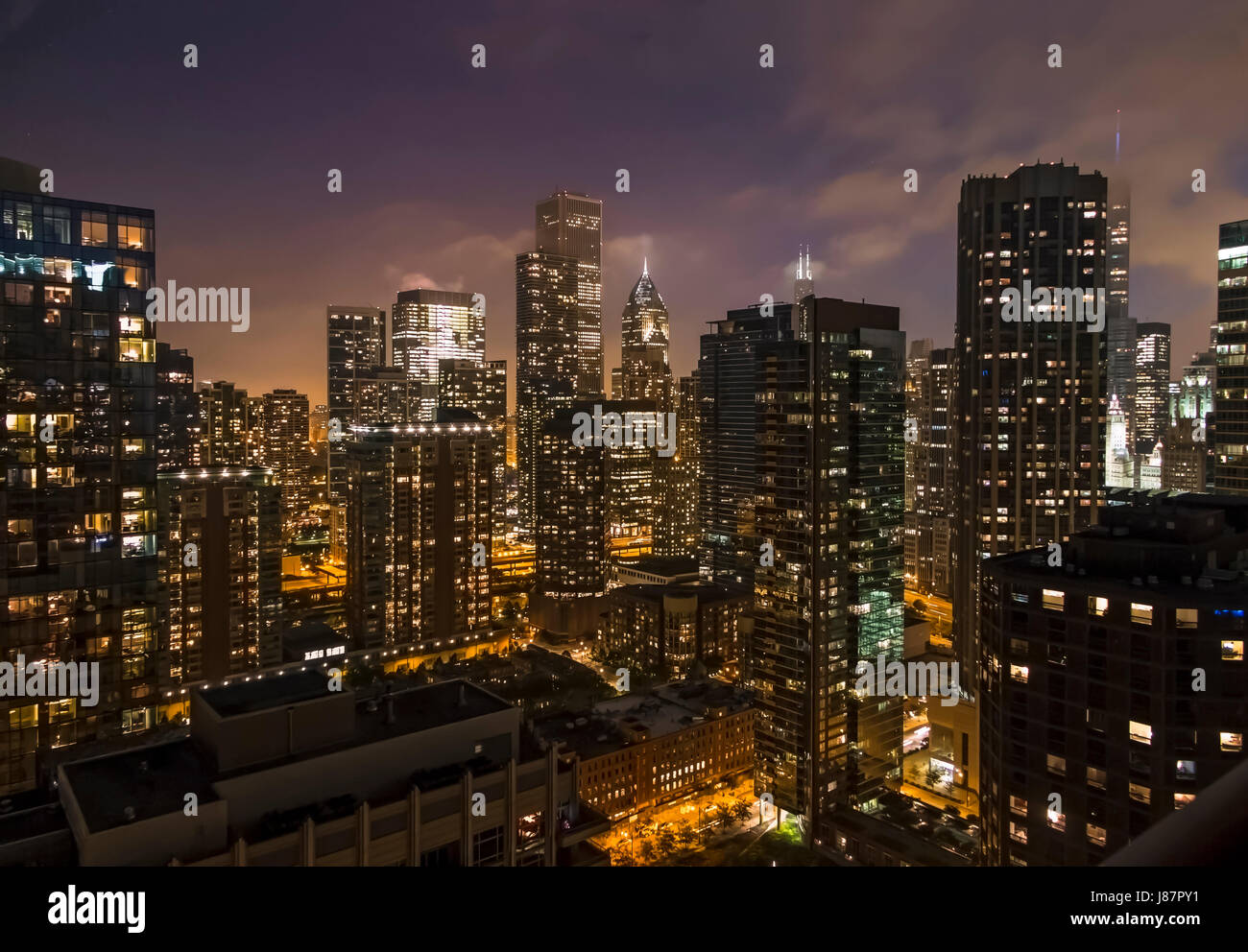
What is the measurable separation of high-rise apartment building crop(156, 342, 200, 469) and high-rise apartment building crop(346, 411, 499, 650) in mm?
21092

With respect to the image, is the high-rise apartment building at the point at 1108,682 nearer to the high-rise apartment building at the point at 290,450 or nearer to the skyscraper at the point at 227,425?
the skyscraper at the point at 227,425

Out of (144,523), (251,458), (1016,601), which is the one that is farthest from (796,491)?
(251,458)

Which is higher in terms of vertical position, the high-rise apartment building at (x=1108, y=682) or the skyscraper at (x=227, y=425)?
the skyscraper at (x=227, y=425)

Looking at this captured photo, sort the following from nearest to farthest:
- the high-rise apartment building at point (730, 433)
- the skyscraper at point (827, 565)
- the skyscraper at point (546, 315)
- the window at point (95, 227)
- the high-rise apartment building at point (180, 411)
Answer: the window at point (95, 227) → the skyscraper at point (827, 565) → the high-rise apartment building at point (180, 411) → the high-rise apartment building at point (730, 433) → the skyscraper at point (546, 315)

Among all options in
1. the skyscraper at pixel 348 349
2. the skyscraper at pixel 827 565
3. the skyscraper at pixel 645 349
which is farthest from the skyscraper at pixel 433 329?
the skyscraper at pixel 827 565

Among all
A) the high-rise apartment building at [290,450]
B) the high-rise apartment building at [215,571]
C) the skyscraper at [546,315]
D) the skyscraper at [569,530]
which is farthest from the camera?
the skyscraper at [546,315]

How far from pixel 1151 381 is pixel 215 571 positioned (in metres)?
78.3

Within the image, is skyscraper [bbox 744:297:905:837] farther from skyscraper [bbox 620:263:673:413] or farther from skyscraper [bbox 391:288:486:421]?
skyscraper [bbox 391:288:486:421]

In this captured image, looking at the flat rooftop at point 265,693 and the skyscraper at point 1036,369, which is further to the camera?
the skyscraper at point 1036,369

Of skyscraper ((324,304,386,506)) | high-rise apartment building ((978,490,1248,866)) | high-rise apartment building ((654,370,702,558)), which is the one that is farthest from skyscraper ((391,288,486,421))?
high-rise apartment building ((978,490,1248,866))

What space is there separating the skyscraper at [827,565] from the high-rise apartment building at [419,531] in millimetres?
23002

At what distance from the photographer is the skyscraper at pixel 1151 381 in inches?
2771

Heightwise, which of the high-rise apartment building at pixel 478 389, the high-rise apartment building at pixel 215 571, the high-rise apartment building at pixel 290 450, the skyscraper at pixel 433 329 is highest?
the skyscraper at pixel 433 329

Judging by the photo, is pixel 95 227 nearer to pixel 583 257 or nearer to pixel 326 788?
pixel 326 788
